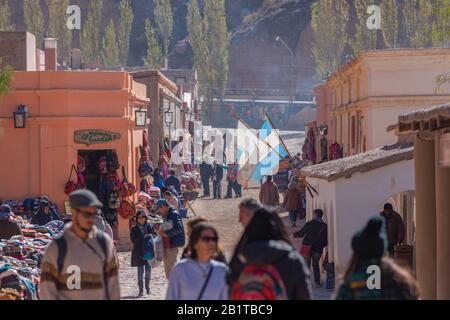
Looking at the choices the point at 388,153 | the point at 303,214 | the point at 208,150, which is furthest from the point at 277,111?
the point at 388,153

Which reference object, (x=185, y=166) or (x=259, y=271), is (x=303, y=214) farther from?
(x=259, y=271)

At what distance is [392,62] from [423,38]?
4280cm

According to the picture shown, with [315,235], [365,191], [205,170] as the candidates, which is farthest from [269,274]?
[205,170]

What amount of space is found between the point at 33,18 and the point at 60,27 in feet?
10.4

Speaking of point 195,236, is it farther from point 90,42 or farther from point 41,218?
point 90,42

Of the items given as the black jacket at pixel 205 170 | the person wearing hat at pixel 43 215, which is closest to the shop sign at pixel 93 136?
the person wearing hat at pixel 43 215

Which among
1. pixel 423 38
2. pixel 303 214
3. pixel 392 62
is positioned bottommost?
pixel 303 214

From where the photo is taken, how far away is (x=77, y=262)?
26.9ft

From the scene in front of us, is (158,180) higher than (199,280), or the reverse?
(158,180)

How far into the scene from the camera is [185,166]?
44281mm

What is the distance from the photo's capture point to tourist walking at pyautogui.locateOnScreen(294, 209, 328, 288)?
19.0 meters

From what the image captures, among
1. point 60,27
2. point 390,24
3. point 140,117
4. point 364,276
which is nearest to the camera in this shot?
point 364,276

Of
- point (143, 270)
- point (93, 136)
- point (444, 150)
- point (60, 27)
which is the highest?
point (60, 27)

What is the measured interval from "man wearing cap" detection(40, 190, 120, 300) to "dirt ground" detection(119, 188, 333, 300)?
99 centimetres
